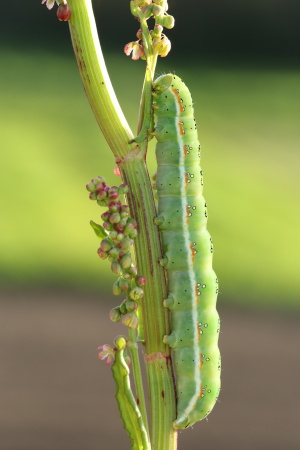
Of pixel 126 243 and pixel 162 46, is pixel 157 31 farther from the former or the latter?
pixel 126 243

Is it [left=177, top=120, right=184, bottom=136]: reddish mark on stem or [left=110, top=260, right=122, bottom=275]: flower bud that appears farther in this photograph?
[left=177, top=120, right=184, bottom=136]: reddish mark on stem

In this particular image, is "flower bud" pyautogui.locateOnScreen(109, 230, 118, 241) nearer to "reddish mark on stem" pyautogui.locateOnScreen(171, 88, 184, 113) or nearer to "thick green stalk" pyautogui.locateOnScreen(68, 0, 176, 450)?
"thick green stalk" pyautogui.locateOnScreen(68, 0, 176, 450)

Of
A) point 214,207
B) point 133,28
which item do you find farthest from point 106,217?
point 133,28

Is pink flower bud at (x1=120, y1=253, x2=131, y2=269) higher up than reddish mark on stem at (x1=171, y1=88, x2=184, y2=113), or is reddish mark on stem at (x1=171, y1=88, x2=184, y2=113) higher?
reddish mark on stem at (x1=171, y1=88, x2=184, y2=113)

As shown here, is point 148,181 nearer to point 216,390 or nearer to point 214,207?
point 216,390

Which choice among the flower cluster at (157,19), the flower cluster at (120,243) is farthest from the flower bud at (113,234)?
the flower cluster at (157,19)

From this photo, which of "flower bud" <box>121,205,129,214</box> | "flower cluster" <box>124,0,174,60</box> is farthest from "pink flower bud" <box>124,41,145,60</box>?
"flower bud" <box>121,205,129,214</box>

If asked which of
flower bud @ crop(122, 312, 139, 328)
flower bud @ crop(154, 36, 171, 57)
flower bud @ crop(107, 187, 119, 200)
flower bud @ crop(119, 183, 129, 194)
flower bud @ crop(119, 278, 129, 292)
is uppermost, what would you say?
flower bud @ crop(154, 36, 171, 57)
